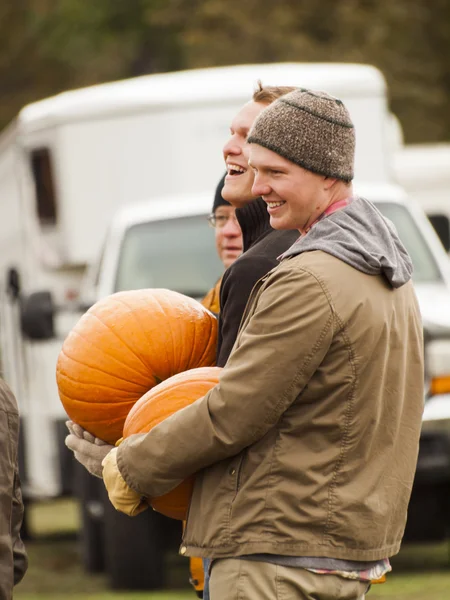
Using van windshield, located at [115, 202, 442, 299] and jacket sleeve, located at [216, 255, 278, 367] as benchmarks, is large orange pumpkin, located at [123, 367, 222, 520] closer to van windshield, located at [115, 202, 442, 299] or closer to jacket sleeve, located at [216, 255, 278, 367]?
jacket sleeve, located at [216, 255, 278, 367]

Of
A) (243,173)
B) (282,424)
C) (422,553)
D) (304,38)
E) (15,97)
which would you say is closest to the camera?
(282,424)

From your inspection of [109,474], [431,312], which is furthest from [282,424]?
[431,312]

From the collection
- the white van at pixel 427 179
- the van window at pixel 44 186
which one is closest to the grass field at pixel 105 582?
the van window at pixel 44 186

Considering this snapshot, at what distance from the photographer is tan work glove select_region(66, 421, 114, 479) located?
430 centimetres

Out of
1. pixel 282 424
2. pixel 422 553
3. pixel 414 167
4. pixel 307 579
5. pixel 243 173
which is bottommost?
pixel 422 553

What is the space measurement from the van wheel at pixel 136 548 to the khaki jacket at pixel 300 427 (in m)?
4.74

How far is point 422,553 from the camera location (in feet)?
34.2

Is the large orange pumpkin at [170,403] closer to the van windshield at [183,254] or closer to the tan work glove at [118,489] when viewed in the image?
the tan work glove at [118,489]

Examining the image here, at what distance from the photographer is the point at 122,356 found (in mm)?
4406

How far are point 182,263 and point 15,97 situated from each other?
25793 millimetres

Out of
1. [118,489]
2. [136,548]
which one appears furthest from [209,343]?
[136,548]

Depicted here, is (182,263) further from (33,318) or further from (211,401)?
(211,401)

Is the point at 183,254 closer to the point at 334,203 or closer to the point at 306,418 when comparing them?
the point at 334,203

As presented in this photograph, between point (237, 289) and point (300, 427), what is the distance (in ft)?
1.92
